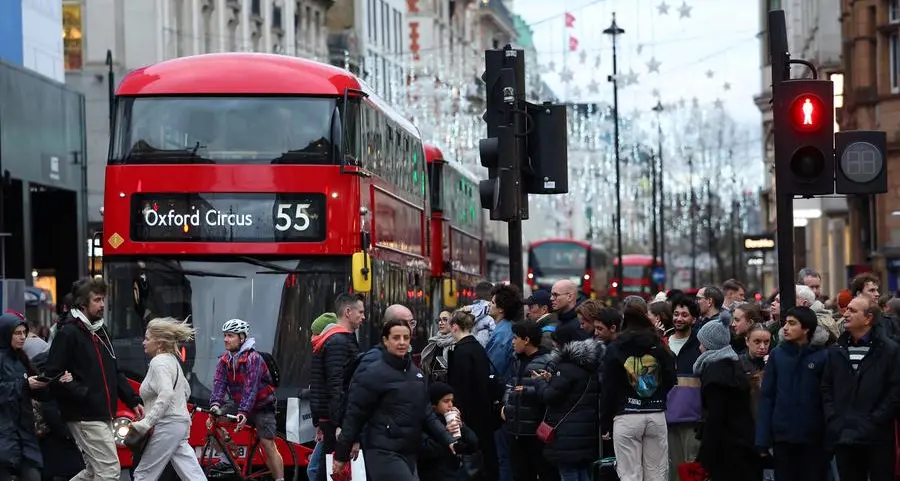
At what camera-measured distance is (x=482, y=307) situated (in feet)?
58.0

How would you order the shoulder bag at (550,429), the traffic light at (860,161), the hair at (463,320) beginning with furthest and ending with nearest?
1. the hair at (463,320)
2. the shoulder bag at (550,429)
3. the traffic light at (860,161)

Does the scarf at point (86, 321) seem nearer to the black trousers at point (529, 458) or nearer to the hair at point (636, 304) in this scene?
the black trousers at point (529, 458)

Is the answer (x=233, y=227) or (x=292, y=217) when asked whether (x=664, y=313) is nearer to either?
(x=292, y=217)

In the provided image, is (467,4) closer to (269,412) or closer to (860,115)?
(860,115)

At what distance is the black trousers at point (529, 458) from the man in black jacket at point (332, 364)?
4.49ft

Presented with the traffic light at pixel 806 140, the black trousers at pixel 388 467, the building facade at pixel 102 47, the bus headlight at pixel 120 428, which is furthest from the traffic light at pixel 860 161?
the building facade at pixel 102 47

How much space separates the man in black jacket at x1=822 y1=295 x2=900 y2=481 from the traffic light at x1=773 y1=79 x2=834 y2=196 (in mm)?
1010

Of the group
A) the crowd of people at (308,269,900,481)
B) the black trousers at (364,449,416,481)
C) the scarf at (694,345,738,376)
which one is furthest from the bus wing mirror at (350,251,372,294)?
the black trousers at (364,449,416,481)

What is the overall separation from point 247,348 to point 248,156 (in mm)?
3066

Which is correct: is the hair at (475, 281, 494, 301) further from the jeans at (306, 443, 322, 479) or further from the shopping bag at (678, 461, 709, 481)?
the shopping bag at (678, 461, 709, 481)

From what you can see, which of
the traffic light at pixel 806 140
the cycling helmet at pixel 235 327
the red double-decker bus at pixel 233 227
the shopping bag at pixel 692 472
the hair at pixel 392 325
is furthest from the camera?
the red double-decker bus at pixel 233 227

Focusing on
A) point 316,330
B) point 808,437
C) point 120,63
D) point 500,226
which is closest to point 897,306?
point 808,437

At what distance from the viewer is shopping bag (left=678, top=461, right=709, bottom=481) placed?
13.5m

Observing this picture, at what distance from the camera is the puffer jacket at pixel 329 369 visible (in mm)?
14727
